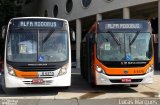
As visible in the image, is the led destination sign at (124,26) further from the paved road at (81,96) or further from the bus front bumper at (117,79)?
the paved road at (81,96)

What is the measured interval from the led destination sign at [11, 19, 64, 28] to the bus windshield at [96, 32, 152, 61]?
1747mm

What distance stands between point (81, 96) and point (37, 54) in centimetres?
218

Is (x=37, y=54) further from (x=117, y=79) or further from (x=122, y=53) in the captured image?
(x=122, y=53)

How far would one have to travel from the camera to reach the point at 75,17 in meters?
41.7

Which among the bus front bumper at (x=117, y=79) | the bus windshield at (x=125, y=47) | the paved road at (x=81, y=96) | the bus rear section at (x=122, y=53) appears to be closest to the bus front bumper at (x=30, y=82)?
the paved road at (x=81, y=96)

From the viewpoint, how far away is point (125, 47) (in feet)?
49.8

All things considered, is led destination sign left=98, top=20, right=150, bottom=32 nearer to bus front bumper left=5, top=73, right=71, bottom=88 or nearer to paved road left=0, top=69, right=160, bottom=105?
paved road left=0, top=69, right=160, bottom=105

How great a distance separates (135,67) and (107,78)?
113cm

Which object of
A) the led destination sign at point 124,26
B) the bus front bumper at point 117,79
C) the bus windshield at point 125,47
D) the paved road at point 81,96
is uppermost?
the led destination sign at point 124,26

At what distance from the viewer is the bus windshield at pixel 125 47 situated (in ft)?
49.6

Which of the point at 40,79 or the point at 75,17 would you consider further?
the point at 75,17

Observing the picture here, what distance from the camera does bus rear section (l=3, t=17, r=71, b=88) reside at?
1404cm

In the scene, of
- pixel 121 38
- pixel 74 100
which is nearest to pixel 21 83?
pixel 74 100

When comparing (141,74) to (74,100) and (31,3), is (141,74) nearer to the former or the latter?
(74,100)
